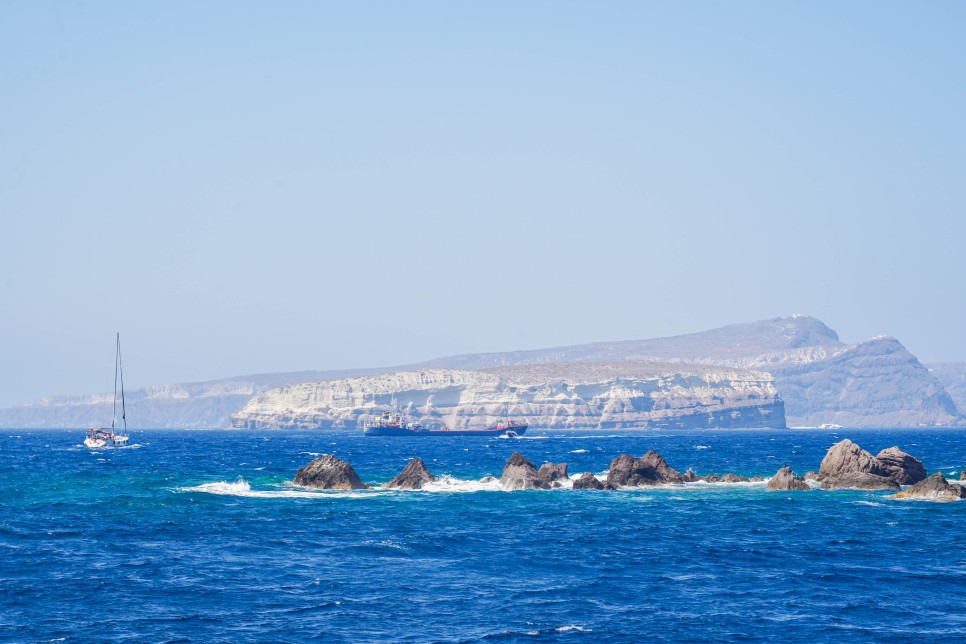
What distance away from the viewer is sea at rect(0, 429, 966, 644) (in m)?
30.5

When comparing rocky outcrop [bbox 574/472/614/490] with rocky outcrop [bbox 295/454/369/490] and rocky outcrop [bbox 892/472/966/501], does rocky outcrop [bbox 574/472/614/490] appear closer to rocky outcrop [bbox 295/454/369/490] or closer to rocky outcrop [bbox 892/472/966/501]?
rocky outcrop [bbox 295/454/369/490]

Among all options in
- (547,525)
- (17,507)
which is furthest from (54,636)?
(17,507)

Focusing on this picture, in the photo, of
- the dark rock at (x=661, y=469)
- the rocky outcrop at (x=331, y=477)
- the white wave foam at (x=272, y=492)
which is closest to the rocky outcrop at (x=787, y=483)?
the dark rock at (x=661, y=469)

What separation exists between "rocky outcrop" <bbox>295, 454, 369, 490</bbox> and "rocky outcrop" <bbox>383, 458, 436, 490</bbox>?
1978mm

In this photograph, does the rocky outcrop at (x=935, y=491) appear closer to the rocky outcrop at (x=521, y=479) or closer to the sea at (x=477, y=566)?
the sea at (x=477, y=566)

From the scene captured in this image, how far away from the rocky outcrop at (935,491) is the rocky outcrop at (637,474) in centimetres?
1608

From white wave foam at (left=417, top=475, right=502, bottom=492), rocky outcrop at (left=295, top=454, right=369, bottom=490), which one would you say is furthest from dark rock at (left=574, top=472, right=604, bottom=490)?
rocky outcrop at (left=295, top=454, right=369, bottom=490)

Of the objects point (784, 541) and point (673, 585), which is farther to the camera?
point (784, 541)

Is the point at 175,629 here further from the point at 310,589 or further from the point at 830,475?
the point at 830,475

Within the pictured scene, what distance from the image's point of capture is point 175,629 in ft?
98.6

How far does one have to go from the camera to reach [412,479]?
7300 centimetres

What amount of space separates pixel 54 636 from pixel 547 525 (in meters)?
26.3

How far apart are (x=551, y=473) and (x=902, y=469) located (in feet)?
72.4

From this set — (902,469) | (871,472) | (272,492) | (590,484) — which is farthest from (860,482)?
(272,492)
